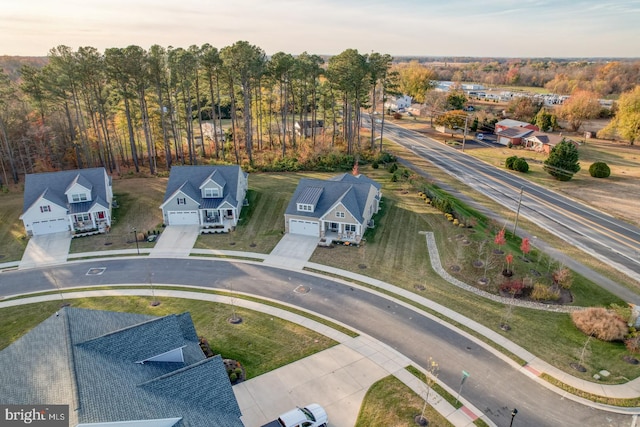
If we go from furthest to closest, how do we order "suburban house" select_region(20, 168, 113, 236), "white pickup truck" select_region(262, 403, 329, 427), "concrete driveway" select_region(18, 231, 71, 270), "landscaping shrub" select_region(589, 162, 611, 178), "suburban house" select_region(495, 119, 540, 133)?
"suburban house" select_region(495, 119, 540, 133) → "landscaping shrub" select_region(589, 162, 611, 178) → "suburban house" select_region(20, 168, 113, 236) → "concrete driveway" select_region(18, 231, 71, 270) → "white pickup truck" select_region(262, 403, 329, 427)

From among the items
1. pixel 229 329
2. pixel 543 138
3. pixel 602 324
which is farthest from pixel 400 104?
pixel 229 329

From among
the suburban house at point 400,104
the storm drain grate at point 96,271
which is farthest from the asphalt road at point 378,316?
the suburban house at point 400,104

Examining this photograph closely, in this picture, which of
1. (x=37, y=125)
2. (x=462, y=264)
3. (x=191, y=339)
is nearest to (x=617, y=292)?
(x=462, y=264)

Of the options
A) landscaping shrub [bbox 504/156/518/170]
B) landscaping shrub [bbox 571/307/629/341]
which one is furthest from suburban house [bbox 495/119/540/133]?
landscaping shrub [bbox 571/307/629/341]

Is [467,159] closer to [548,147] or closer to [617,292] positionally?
[548,147]

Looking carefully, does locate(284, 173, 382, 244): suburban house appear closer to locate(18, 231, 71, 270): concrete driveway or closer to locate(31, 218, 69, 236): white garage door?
locate(18, 231, 71, 270): concrete driveway

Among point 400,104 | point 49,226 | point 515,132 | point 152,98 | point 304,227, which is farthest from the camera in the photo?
point 400,104

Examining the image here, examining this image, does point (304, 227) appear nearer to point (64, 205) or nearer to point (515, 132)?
point (64, 205)
